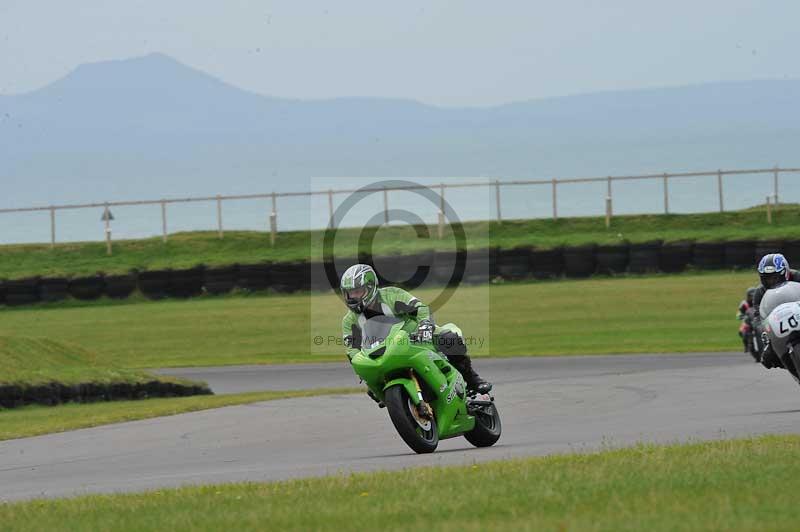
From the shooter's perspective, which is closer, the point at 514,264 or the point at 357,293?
the point at 357,293

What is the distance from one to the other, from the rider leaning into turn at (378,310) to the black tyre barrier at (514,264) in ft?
89.0

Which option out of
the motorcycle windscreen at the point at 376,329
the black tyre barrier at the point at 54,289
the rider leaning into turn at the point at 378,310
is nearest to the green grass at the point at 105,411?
the rider leaning into turn at the point at 378,310

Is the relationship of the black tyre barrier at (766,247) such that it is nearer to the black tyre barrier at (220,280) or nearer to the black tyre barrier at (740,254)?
the black tyre barrier at (740,254)

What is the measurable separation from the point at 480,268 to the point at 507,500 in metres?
31.4

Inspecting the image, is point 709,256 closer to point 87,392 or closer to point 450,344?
point 87,392

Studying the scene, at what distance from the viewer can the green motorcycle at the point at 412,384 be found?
1182 cm

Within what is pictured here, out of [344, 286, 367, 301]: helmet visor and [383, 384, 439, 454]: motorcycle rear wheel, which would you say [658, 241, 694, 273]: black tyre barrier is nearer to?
[383, 384, 439, 454]: motorcycle rear wheel

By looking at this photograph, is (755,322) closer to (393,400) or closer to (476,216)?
(393,400)

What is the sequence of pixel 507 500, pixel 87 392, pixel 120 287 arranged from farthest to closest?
pixel 120 287
pixel 87 392
pixel 507 500

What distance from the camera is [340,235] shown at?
158 ft

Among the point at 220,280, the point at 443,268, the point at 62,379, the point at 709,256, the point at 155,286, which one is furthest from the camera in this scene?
the point at 155,286

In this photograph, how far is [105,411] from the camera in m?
19.4

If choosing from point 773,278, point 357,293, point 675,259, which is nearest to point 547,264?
point 675,259

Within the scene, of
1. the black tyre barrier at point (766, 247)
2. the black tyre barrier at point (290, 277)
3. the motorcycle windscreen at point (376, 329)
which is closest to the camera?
the motorcycle windscreen at point (376, 329)
